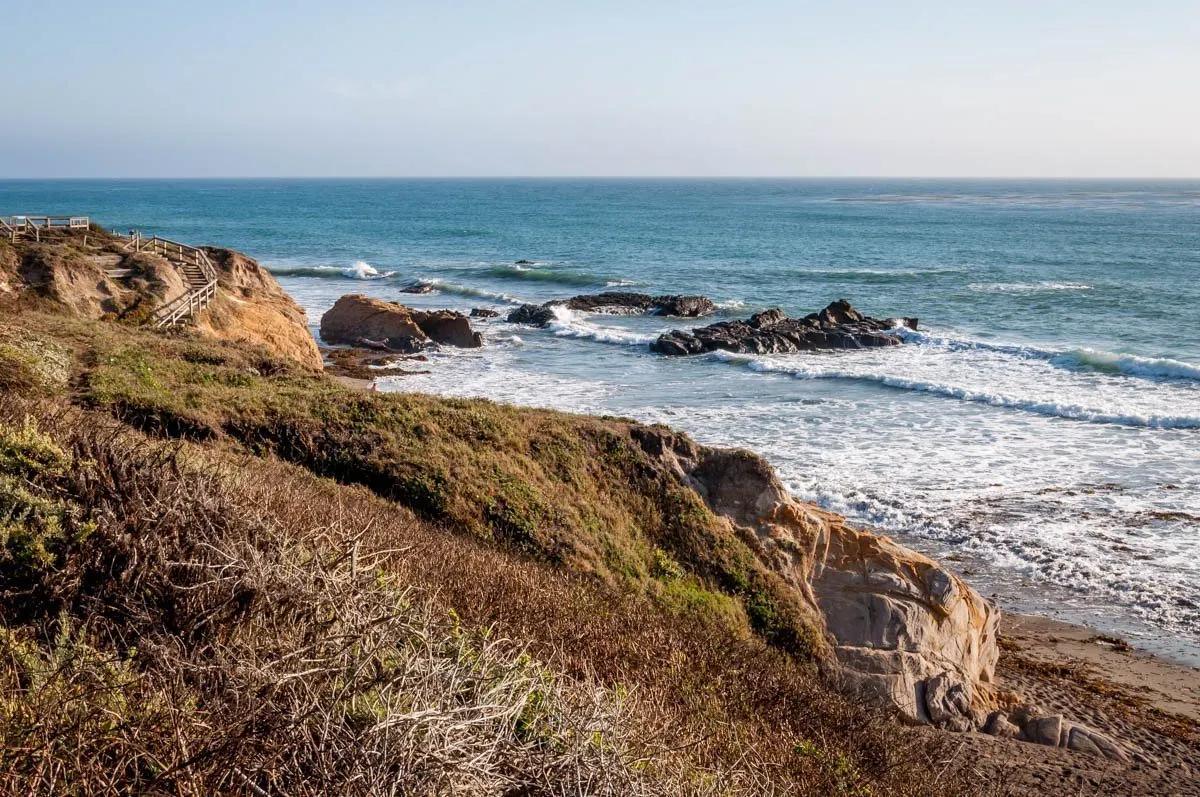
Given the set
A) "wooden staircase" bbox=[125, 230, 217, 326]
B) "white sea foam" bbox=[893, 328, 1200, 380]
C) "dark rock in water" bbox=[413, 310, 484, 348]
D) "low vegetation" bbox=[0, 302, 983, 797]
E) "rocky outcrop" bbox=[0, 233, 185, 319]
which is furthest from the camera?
"dark rock in water" bbox=[413, 310, 484, 348]

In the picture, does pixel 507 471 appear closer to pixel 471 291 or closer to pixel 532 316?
pixel 532 316

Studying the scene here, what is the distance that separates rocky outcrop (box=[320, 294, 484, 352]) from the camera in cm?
3969

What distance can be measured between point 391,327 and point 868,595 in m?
29.7

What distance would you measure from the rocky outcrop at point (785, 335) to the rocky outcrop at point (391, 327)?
8.97 meters

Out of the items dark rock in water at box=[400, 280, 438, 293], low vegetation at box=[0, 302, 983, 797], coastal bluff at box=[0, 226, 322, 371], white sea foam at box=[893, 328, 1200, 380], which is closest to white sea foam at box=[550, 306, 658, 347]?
dark rock in water at box=[400, 280, 438, 293]

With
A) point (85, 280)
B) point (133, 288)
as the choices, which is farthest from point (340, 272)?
point (85, 280)

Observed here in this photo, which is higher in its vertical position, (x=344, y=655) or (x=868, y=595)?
(x=344, y=655)

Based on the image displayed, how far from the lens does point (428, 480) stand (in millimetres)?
13508

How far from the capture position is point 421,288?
197ft

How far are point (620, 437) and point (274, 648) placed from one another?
10717mm

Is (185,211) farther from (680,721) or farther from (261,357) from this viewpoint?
(680,721)

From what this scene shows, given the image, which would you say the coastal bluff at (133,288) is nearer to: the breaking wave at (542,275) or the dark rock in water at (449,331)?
the dark rock in water at (449,331)

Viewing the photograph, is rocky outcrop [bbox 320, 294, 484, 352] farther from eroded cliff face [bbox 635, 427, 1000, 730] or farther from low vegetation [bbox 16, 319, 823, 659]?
eroded cliff face [bbox 635, 427, 1000, 730]

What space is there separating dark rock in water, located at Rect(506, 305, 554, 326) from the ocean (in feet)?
2.38
